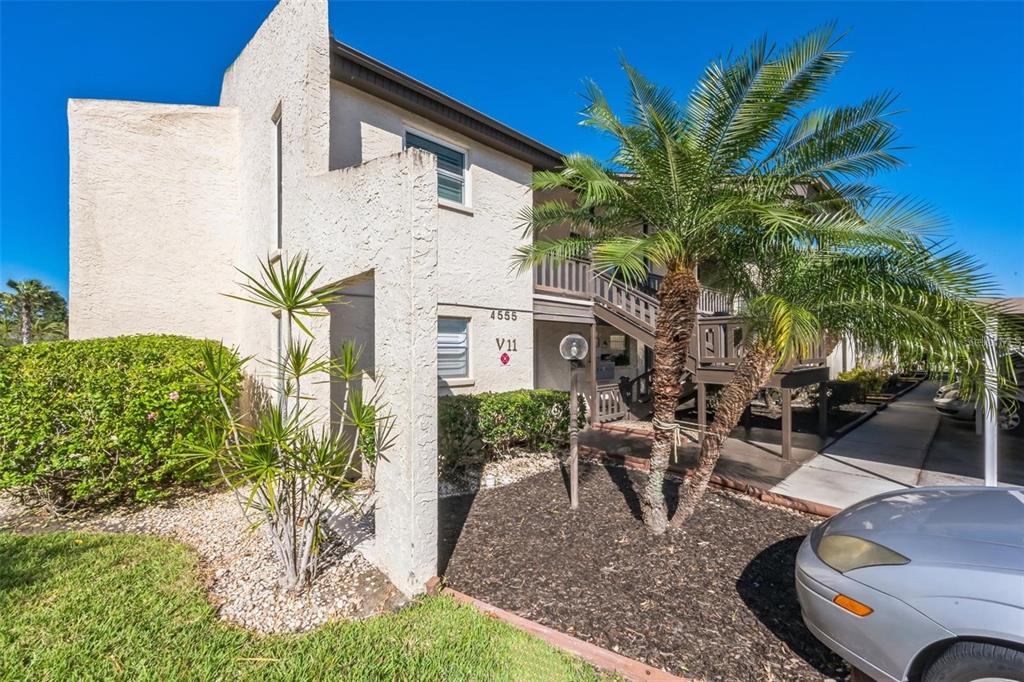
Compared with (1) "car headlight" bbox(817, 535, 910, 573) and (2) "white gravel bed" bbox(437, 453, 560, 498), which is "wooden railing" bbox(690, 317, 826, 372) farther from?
(1) "car headlight" bbox(817, 535, 910, 573)

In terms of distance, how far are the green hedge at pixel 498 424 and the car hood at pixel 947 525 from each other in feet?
16.6

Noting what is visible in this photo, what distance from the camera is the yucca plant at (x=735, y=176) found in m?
4.28

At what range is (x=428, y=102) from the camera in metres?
8.01

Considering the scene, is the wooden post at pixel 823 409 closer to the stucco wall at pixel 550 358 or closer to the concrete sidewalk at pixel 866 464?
the concrete sidewalk at pixel 866 464

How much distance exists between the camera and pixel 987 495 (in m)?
3.10

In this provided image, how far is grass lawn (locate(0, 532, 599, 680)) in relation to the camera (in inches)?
111

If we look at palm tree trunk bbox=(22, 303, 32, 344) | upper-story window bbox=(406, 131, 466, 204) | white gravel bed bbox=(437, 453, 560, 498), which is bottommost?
white gravel bed bbox=(437, 453, 560, 498)

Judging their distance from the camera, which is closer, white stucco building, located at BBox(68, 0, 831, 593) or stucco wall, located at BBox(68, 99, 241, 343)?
white stucco building, located at BBox(68, 0, 831, 593)

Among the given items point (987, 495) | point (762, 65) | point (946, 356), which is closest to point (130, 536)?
point (987, 495)

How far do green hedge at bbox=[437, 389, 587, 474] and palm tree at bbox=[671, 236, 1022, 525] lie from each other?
11.8ft

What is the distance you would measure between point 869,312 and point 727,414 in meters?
1.79

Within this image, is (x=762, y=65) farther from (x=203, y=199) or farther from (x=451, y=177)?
(x=203, y=199)

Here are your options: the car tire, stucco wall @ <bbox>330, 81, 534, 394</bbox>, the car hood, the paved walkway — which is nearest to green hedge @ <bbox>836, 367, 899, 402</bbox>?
the paved walkway

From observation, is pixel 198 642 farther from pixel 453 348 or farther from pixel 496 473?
pixel 453 348
